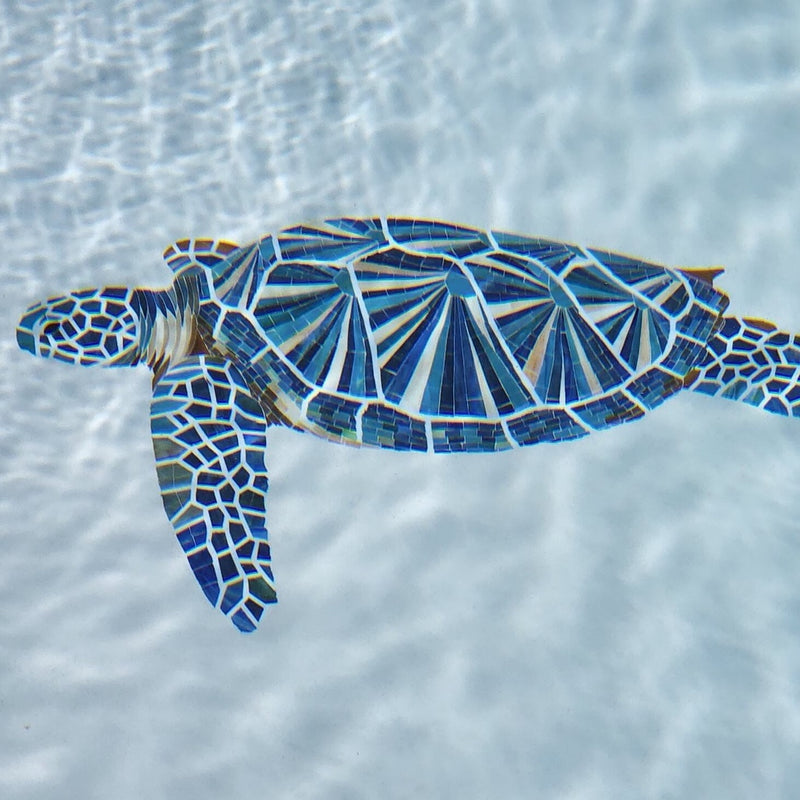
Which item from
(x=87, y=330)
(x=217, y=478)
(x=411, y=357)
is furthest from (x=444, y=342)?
(x=87, y=330)

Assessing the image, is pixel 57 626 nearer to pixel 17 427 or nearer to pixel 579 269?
pixel 17 427

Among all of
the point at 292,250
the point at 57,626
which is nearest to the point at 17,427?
the point at 57,626

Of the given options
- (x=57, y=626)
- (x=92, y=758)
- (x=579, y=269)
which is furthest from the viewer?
(x=579, y=269)

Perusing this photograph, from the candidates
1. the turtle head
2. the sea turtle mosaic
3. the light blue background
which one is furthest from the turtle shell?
the turtle head

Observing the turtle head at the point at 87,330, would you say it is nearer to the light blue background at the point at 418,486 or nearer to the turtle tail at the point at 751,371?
the light blue background at the point at 418,486

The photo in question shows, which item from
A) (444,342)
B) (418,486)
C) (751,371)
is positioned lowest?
(418,486)

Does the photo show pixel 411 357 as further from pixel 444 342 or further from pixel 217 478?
pixel 217 478
